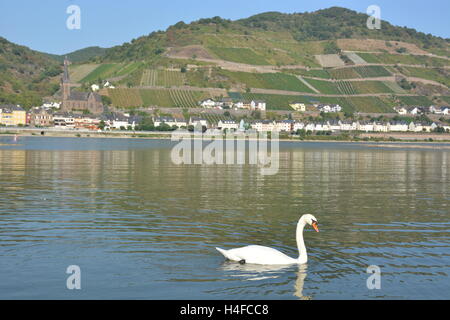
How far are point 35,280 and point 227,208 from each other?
1452 centimetres

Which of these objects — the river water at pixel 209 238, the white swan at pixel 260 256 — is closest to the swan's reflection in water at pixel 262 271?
the river water at pixel 209 238

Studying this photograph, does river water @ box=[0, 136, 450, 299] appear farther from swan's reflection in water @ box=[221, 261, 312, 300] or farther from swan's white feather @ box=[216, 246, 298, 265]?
swan's white feather @ box=[216, 246, 298, 265]

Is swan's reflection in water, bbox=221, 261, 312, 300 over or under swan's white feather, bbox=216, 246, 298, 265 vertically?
under

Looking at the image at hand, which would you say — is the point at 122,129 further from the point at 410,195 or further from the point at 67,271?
the point at 67,271

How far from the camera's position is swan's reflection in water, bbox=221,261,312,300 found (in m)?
16.2

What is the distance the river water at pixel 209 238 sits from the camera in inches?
602

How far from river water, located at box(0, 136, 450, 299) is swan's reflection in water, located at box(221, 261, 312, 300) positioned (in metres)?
0.03

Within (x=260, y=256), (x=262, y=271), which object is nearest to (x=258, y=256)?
(x=260, y=256)

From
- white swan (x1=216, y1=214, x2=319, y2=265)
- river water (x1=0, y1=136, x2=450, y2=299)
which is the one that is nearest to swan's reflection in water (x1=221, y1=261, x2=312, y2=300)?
river water (x1=0, y1=136, x2=450, y2=299)

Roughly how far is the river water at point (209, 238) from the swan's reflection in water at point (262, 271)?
32mm

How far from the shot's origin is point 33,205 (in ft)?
93.6

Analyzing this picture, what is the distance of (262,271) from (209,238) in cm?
476

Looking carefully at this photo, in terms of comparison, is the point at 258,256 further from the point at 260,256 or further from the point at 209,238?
the point at 209,238
